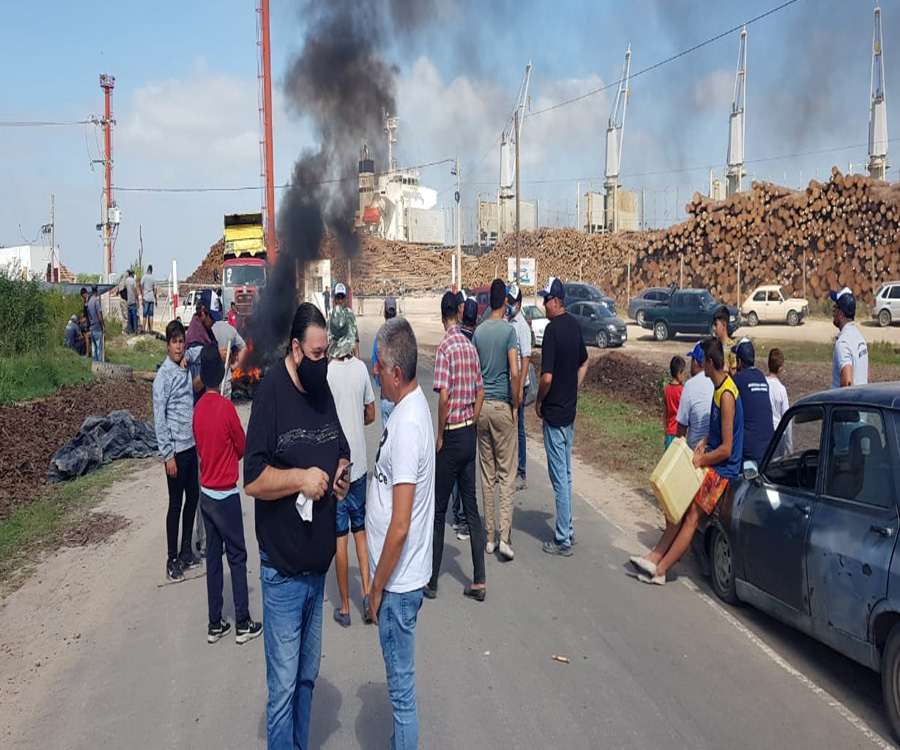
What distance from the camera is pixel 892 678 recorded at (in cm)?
411

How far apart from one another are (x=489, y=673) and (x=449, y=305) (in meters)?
3.12

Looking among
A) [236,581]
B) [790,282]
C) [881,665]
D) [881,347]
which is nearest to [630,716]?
[881,665]

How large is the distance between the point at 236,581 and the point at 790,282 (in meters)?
37.3

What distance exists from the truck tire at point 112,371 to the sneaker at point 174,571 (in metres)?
11.5

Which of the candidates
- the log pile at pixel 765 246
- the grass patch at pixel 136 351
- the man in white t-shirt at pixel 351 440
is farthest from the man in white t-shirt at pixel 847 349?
the log pile at pixel 765 246

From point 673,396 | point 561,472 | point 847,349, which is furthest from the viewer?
point 673,396

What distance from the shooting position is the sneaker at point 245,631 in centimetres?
534

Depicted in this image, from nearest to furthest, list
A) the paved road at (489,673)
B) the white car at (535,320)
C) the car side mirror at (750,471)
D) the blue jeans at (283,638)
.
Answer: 1. the blue jeans at (283,638)
2. the paved road at (489,673)
3. the car side mirror at (750,471)
4. the white car at (535,320)

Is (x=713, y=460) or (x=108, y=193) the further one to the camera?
(x=108, y=193)

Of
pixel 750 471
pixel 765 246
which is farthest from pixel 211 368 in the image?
pixel 765 246

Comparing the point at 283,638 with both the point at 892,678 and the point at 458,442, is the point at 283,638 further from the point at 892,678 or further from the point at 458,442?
the point at 892,678

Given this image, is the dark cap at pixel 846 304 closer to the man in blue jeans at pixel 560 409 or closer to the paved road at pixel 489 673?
the man in blue jeans at pixel 560 409

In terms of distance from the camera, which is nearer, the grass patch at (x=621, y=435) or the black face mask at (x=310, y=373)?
the black face mask at (x=310, y=373)

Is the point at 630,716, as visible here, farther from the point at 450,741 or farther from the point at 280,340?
the point at 280,340
